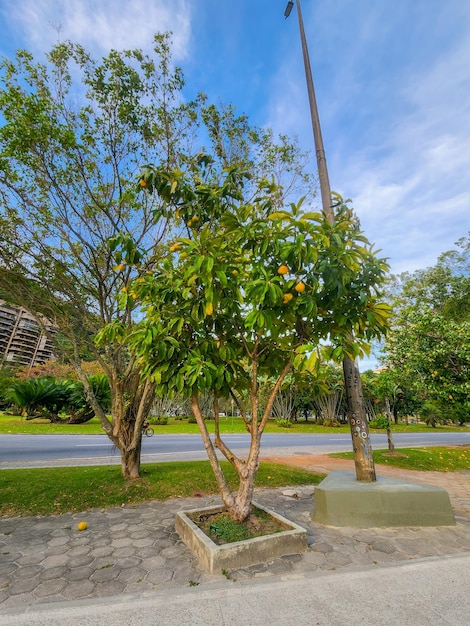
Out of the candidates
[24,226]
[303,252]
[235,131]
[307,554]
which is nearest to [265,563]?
[307,554]

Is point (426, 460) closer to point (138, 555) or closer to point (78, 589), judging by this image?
point (138, 555)

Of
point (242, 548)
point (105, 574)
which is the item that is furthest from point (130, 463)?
point (242, 548)

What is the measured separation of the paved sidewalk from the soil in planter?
0.30m

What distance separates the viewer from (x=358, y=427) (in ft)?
16.1

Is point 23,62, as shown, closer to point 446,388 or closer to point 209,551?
point 209,551

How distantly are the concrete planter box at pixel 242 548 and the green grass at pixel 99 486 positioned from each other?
7.19ft

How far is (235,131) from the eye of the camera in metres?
6.97

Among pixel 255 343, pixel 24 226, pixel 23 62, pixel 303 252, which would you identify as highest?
pixel 23 62

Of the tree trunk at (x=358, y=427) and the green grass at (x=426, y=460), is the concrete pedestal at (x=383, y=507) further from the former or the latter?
the green grass at (x=426, y=460)

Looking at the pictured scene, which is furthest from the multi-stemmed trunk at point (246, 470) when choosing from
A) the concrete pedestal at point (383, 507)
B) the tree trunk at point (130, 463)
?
the tree trunk at point (130, 463)

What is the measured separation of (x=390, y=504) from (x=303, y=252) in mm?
3369

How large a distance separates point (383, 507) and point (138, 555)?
2.93 meters

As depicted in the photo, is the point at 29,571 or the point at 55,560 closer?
the point at 29,571

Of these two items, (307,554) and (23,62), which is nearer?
(307,554)
